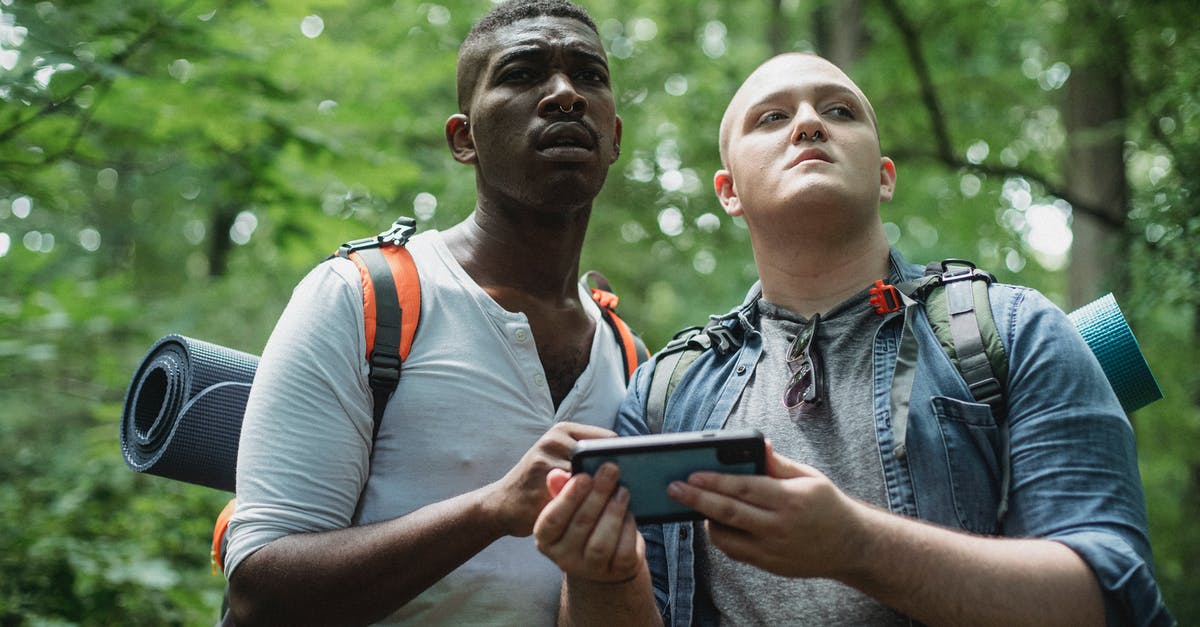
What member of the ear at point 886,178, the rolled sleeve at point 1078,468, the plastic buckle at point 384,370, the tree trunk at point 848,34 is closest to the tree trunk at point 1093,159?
the tree trunk at point 848,34

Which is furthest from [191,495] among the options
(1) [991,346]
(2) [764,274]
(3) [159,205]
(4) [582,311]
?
(3) [159,205]

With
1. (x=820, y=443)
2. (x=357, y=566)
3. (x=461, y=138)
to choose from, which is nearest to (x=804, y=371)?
(x=820, y=443)

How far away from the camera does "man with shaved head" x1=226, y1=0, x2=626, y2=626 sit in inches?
94.9

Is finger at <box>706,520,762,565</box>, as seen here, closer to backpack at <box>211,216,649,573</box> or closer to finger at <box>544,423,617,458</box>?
finger at <box>544,423,617,458</box>

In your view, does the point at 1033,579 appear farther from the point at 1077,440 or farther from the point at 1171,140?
the point at 1171,140

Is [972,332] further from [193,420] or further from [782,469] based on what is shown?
[193,420]

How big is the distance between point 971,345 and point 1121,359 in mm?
539

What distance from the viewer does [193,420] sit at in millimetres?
2914

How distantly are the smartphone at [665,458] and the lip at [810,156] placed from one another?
1135 mm

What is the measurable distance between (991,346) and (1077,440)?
0.31 m

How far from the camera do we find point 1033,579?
6.67 ft

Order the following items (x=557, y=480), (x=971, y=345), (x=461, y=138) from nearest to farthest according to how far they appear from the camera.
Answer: (x=557, y=480)
(x=971, y=345)
(x=461, y=138)

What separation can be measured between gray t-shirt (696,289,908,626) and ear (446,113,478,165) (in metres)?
1.29

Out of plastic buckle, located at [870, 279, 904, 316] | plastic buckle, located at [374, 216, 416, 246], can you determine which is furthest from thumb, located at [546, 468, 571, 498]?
plastic buckle, located at [374, 216, 416, 246]
